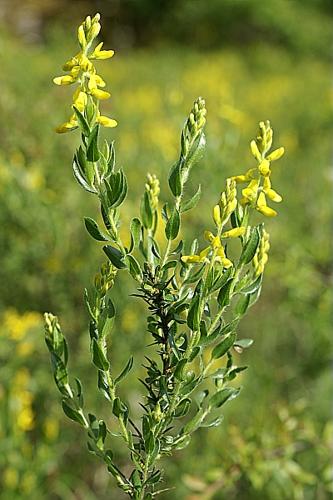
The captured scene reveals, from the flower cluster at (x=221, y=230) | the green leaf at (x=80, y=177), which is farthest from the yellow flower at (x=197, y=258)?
the green leaf at (x=80, y=177)

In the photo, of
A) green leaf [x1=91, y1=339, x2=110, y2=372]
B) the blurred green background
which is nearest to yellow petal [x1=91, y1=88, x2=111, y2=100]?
green leaf [x1=91, y1=339, x2=110, y2=372]

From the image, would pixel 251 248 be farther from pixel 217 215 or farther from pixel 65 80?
pixel 65 80

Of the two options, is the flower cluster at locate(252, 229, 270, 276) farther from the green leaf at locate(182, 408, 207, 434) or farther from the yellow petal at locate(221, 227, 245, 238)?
the green leaf at locate(182, 408, 207, 434)

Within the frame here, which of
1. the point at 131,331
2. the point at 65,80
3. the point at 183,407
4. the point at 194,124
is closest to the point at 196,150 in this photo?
the point at 194,124

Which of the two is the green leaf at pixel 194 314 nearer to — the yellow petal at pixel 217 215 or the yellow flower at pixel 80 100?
the yellow petal at pixel 217 215

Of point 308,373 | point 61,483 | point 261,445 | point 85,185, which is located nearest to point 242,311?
point 85,185

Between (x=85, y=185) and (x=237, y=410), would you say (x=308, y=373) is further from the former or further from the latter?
(x=85, y=185)

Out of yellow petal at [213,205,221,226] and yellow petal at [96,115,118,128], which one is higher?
yellow petal at [96,115,118,128]

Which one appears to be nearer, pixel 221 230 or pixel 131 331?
pixel 221 230
